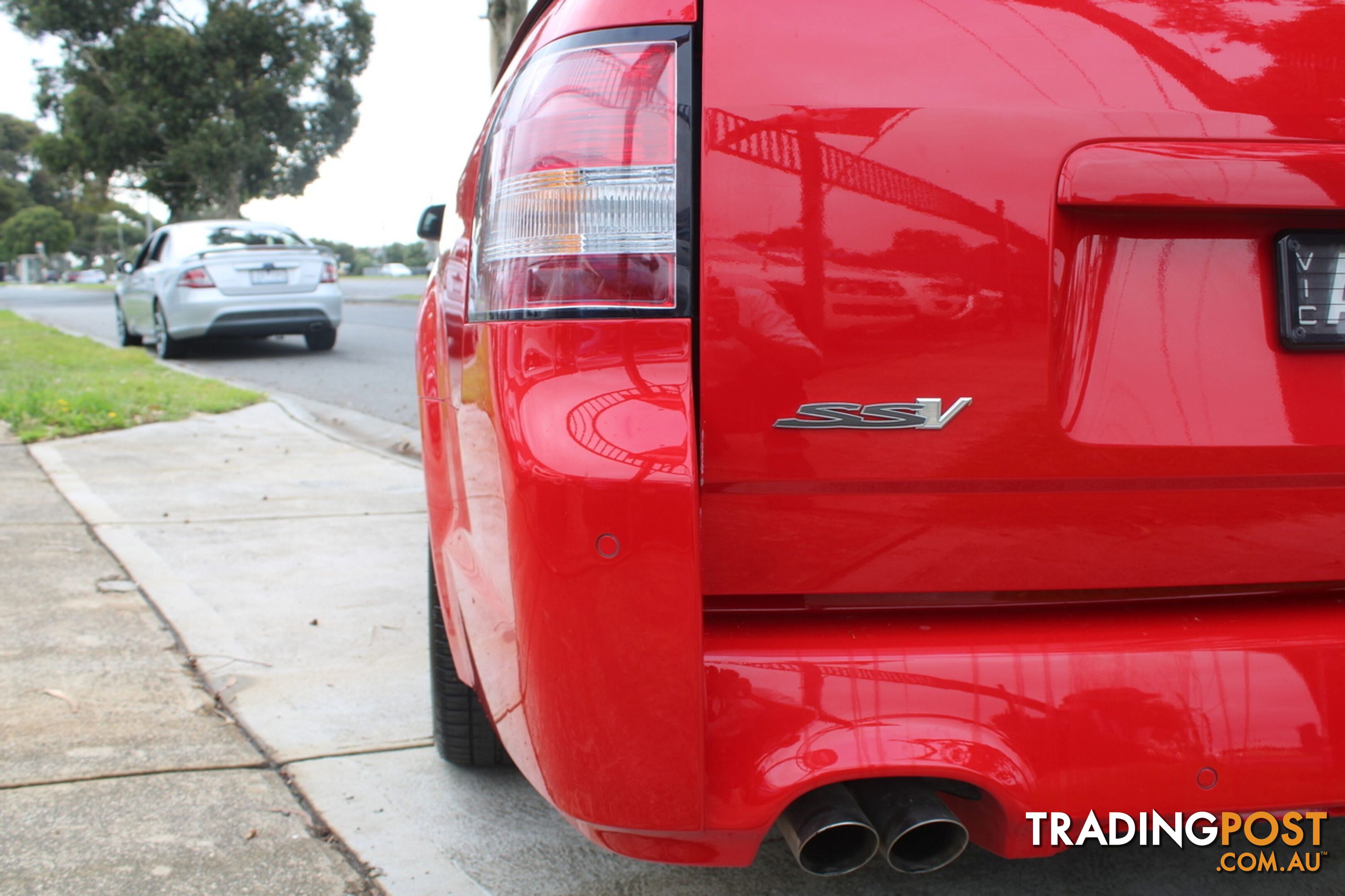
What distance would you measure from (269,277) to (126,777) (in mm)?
9989

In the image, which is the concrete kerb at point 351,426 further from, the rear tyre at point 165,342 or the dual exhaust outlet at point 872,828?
the dual exhaust outlet at point 872,828

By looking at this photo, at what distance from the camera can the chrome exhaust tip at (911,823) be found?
1.40m

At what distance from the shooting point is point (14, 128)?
90438 millimetres

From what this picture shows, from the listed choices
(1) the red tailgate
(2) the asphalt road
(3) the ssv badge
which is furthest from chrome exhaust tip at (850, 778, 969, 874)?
(2) the asphalt road

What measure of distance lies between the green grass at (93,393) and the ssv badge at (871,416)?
20.4ft

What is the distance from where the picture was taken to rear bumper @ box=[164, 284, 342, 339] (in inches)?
448

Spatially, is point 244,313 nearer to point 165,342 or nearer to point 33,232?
point 165,342

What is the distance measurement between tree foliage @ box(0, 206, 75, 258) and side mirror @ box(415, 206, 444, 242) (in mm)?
96198

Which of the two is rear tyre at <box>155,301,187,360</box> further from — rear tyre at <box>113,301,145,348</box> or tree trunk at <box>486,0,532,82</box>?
tree trunk at <box>486,0,532,82</box>

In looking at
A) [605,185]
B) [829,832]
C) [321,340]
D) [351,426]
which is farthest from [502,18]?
[321,340]

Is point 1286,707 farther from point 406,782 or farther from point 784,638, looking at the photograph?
point 406,782

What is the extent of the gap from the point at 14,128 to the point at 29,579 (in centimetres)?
10248

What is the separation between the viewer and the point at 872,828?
139 centimetres

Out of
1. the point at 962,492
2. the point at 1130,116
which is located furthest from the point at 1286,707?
the point at 1130,116
